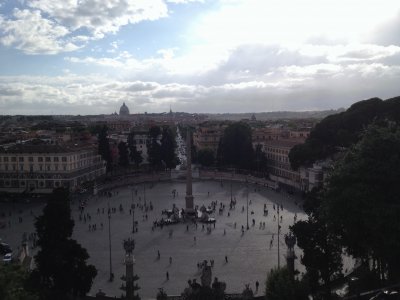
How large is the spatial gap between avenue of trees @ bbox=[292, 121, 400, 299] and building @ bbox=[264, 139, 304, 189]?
123 ft

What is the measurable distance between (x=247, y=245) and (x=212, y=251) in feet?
8.71

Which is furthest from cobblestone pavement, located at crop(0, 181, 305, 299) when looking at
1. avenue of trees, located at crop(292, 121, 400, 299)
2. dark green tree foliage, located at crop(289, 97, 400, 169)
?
dark green tree foliage, located at crop(289, 97, 400, 169)

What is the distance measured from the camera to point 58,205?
2147cm

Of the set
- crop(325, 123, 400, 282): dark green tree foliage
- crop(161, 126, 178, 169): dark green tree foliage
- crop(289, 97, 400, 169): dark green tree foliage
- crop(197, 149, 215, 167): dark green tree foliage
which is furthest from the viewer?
crop(197, 149, 215, 167): dark green tree foliage

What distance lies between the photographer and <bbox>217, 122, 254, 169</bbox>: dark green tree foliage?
6888cm

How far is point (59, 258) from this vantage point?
20.8 metres

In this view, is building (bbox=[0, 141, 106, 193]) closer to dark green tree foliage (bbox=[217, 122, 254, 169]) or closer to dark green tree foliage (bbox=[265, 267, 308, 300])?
dark green tree foliage (bbox=[217, 122, 254, 169])

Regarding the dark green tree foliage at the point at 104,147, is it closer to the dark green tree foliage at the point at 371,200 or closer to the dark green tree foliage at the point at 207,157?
the dark green tree foliage at the point at 207,157

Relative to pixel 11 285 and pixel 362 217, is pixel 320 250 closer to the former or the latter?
pixel 362 217

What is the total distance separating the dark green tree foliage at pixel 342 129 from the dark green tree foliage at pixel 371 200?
22.3 meters

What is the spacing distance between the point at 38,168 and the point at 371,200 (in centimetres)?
4747

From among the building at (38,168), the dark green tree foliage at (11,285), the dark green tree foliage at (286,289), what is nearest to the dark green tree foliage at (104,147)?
the building at (38,168)

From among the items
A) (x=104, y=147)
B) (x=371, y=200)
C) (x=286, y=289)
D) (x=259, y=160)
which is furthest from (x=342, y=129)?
(x=104, y=147)

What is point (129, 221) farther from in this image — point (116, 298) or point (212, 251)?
point (116, 298)
